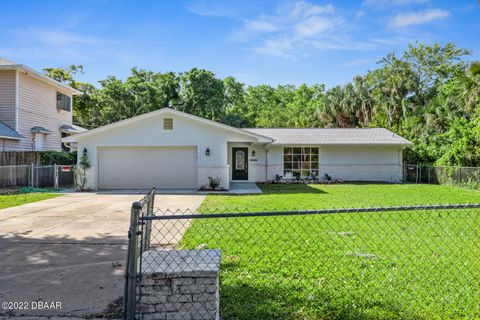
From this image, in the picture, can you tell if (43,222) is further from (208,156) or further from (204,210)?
(208,156)

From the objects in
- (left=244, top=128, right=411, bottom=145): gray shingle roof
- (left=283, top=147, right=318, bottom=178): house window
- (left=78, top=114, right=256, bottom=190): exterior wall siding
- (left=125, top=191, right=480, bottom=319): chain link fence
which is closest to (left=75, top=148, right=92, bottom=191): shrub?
(left=78, top=114, right=256, bottom=190): exterior wall siding

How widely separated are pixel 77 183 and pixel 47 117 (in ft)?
31.7

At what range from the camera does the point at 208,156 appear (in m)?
17.0

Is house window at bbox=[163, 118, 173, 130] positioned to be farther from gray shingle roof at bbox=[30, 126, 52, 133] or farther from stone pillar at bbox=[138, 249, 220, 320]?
stone pillar at bbox=[138, 249, 220, 320]

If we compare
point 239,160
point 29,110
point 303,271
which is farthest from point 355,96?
point 303,271

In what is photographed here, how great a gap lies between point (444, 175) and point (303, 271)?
17.7 meters

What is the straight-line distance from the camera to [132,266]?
2.94 metres

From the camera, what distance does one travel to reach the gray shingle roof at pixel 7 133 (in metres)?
18.9

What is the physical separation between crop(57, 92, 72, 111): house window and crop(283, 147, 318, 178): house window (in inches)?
631

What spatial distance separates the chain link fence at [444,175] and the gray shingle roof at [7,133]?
2300 cm

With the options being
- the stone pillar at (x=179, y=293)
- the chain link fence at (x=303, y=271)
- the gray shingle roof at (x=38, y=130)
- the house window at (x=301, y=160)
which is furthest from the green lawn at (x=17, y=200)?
the house window at (x=301, y=160)

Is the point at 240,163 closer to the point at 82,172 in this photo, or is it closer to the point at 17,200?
the point at 82,172

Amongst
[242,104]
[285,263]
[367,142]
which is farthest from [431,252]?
[242,104]

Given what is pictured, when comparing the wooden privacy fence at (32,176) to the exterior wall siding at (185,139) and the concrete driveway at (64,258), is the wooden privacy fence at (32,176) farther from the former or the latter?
the concrete driveway at (64,258)
